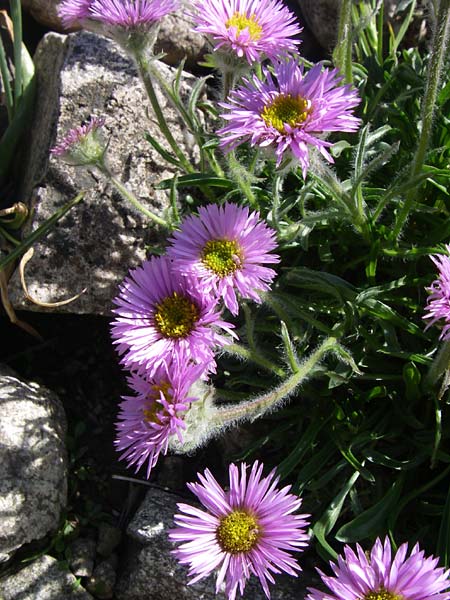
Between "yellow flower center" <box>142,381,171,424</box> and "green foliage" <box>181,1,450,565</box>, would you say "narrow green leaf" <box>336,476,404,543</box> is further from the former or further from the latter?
"yellow flower center" <box>142,381,171,424</box>

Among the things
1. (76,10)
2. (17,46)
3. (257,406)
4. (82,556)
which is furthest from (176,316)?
(17,46)

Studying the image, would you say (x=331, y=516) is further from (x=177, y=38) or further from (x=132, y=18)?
(x=177, y=38)

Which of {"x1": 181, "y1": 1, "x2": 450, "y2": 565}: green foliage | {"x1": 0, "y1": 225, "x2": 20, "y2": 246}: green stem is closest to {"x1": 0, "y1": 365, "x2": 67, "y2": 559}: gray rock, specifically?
{"x1": 0, "y1": 225, "x2": 20, "y2": 246}: green stem

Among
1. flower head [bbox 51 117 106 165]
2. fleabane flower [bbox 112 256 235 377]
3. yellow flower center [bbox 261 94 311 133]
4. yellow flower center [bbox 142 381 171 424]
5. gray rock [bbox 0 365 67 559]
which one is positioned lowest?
gray rock [bbox 0 365 67 559]

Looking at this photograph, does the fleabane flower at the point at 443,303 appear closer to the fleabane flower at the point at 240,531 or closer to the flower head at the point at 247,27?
the fleabane flower at the point at 240,531

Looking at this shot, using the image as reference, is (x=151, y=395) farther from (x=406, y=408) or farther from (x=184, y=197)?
(x=184, y=197)

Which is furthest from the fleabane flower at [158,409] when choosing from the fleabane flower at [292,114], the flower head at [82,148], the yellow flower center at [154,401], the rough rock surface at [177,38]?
the rough rock surface at [177,38]

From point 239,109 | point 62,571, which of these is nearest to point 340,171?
point 239,109
